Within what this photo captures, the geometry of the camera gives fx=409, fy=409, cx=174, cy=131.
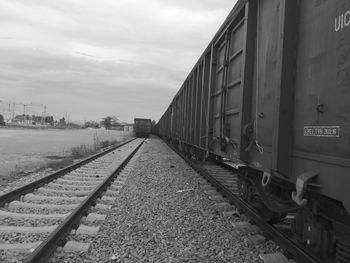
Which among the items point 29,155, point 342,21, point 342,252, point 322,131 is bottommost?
point 29,155

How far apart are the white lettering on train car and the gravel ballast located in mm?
2797

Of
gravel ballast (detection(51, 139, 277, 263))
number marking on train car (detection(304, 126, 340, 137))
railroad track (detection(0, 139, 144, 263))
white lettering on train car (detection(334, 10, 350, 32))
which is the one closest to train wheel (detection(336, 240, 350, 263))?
number marking on train car (detection(304, 126, 340, 137))

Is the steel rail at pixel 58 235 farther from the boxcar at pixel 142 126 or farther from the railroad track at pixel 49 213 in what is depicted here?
the boxcar at pixel 142 126

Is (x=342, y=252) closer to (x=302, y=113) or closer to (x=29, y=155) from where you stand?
(x=302, y=113)

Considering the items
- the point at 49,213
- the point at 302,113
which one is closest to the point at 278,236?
the point at 302,113

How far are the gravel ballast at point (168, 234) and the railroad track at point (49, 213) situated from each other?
8.8 inches

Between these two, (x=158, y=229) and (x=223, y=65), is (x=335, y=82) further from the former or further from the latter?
(x=223, y=65)

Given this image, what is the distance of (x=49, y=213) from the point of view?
6.67 meters

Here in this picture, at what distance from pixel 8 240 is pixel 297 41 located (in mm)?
4092

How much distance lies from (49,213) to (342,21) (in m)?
5.33

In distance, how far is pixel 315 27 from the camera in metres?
3.61

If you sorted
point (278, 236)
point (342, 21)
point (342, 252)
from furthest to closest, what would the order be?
point (278, 236)
point (342, 252)
point (342, 21)

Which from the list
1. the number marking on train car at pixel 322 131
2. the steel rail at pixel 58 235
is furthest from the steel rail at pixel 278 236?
the steel rail at pixel 58 235

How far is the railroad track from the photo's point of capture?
15.5 ft
